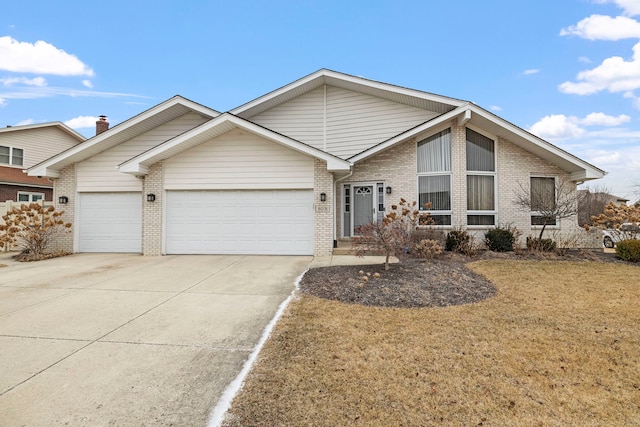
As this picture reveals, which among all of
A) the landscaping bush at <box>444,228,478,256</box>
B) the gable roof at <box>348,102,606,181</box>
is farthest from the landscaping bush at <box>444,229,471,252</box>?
the gable roof at <box>348,102,606,181</box>

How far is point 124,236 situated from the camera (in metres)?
12.1

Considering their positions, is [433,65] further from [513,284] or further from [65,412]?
[65,412]

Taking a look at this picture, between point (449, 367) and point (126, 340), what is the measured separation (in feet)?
12.9

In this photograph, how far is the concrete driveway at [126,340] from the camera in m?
2.81

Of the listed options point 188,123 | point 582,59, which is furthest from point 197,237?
point 582,59

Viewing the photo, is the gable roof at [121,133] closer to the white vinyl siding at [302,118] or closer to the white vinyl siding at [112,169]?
the white vinyl siding at [112,169]

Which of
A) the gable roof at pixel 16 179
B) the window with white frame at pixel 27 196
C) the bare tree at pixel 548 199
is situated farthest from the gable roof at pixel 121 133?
the bare tree at pixel 548 199

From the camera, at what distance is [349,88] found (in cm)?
1348

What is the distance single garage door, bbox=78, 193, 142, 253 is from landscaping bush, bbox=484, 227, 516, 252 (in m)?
12.6

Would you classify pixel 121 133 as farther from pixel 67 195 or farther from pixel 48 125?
pixel 48 125

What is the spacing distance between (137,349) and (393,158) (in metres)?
10.6

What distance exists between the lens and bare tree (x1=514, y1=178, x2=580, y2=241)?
37.6 feet

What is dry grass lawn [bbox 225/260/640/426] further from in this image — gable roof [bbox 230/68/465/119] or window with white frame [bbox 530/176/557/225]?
gable roof [bbox 230/68/465/119]

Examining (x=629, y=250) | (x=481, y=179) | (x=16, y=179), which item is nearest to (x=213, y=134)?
(x=481, y=179)
